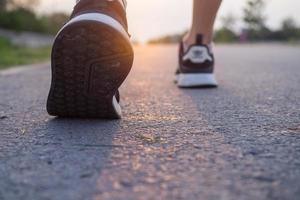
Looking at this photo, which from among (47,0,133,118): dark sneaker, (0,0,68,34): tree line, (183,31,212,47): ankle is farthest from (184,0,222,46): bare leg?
(0,0,68,34): tree line

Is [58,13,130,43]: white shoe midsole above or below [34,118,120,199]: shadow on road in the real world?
above

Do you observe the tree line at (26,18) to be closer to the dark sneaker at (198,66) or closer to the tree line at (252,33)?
the tree line at (252,33)

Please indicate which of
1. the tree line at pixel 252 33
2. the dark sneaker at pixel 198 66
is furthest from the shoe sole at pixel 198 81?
the tree line at pixel 252 33

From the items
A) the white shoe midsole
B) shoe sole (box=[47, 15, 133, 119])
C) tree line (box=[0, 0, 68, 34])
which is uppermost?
tree line (box=[0, 0, 68, 34])

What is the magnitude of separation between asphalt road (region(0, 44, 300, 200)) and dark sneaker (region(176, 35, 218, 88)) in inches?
16.6

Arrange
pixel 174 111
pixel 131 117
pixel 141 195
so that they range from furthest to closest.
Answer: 1. pixel 174 111
2. pixel 131 117
3. pixel 141 195

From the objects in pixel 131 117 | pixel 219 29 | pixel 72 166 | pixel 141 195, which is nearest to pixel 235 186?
pixel 141 195

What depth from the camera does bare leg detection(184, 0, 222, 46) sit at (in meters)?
2.23

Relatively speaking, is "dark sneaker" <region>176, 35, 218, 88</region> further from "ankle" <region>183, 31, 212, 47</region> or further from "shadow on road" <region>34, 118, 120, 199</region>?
"shadow on road" <region>34, 118, 120, 199</region>

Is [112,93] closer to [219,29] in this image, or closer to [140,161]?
[140,161]

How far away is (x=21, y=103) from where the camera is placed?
1966 millimetres

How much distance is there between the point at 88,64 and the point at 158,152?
383 millimetres

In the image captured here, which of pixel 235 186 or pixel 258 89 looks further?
pixel 258 89

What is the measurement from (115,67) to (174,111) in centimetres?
35
